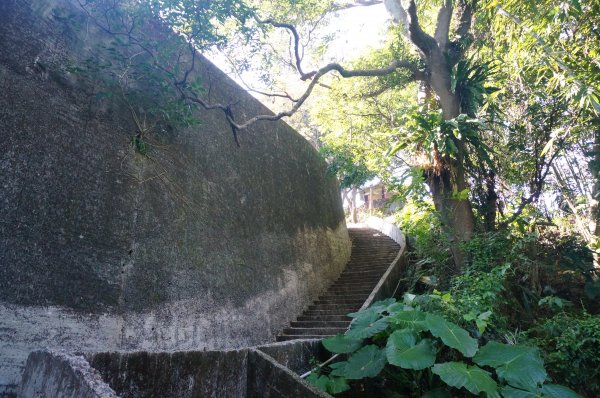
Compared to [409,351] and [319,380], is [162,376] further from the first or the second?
[409,351]

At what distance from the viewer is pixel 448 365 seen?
321 centimetres

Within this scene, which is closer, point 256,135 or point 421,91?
point 256,135

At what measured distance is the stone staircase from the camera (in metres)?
6.16

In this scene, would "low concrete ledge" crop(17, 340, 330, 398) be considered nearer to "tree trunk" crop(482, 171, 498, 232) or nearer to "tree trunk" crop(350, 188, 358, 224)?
"tree trunk" crop(482, 171, 498, 232)

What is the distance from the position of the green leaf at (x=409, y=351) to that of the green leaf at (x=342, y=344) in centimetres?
54

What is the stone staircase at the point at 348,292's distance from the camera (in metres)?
6.16

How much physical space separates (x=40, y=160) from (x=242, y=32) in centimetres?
310

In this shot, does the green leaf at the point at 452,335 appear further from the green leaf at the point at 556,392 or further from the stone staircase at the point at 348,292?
the stone staircase at the point at 348,292

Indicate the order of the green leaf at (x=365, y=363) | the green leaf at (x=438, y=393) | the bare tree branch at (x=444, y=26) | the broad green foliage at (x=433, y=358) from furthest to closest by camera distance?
the bare tree branch at (x=444, y=26)
the green leaf at (x=365, y=363)
the green leaf at (x=438, y=393)
the broad green foliage at (x=433, y=358)

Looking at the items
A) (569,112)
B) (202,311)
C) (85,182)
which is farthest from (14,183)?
(569,112)

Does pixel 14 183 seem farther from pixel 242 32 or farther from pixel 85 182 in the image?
pixel 242 32

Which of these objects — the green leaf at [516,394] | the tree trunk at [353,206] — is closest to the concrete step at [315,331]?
the green leaf at [516,394]

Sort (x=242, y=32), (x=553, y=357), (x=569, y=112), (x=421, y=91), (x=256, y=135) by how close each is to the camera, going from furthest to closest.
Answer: (x=421, y=91) → (x=256, y=135) → (x=569, y=112) → (x=242, y=32) → (x=553, y=357)

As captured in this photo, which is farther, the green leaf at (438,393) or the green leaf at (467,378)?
the green leaf at (438,393)
